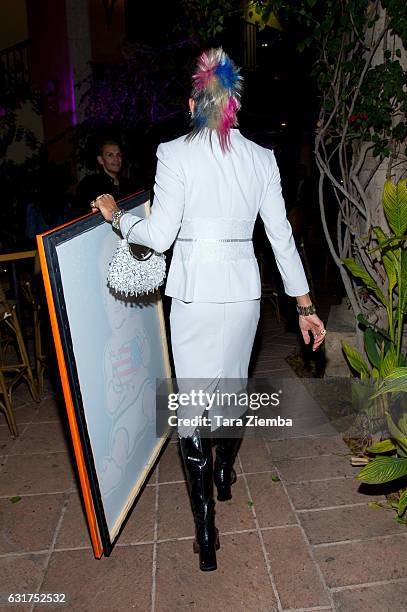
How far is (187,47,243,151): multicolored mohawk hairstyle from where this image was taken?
80.8 inches

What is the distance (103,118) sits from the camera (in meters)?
9.71

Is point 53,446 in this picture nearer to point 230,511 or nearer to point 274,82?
point 230,511

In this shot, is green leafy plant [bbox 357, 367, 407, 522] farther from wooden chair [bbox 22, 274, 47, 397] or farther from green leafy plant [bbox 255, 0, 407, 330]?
wooden chair [bbox 22, 274, 47, 397]

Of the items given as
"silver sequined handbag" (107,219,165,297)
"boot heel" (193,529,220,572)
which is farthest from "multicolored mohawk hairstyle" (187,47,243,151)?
"boot heel" (193,529,220,572)

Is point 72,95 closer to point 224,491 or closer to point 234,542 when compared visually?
point 224,491

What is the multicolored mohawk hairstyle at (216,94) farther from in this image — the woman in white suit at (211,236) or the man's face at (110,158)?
the man's face at (110,158)

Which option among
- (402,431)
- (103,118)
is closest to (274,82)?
(103,118)

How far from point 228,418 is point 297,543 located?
614 millimetres

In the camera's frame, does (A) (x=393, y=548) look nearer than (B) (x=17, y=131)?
Yes

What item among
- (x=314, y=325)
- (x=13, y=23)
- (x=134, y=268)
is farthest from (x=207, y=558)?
(x=13, y=23)

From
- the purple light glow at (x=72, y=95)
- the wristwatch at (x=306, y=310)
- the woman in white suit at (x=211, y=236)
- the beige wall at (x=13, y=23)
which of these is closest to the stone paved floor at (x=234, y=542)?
the woman in white suit at (x=211, y=236)

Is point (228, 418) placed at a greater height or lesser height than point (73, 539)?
greater

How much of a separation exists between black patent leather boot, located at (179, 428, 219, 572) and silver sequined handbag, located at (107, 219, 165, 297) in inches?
25.8

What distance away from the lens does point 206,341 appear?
2.28 meters
